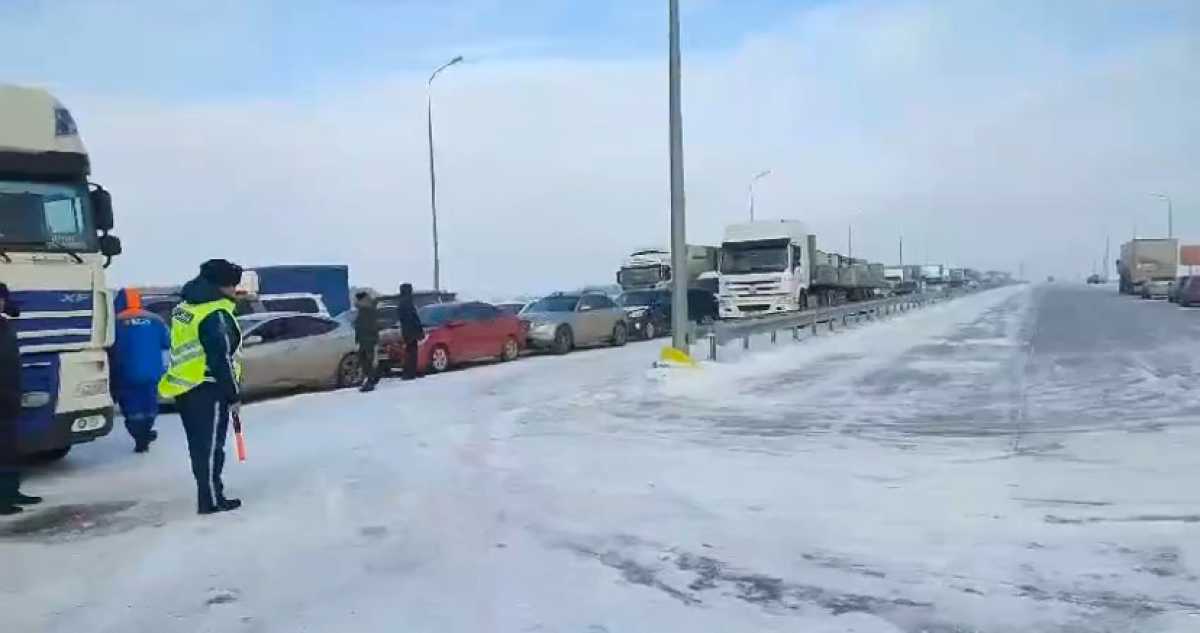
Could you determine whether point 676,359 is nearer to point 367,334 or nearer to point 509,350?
point 367,334

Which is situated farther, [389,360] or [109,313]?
[389,360]

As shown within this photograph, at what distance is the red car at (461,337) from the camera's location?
20.4 meters

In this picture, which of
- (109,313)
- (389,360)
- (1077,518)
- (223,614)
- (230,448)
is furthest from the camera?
(389,360)

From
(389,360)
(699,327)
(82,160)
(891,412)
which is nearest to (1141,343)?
(699,327)

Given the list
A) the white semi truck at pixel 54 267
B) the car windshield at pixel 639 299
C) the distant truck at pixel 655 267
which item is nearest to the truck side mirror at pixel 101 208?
the white semi truck at pixel 54 267

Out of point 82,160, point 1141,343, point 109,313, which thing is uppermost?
point 82,160

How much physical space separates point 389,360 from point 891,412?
1046 centimetres

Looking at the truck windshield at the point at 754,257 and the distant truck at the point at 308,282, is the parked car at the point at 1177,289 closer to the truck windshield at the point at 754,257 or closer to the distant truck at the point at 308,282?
the truck windshield at the point at 754,257

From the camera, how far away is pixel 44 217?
9773 mm

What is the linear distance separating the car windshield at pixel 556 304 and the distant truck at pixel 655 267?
1410 centimetres

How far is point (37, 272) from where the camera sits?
929 centimetres

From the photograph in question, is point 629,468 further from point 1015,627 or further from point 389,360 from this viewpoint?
point 389,360

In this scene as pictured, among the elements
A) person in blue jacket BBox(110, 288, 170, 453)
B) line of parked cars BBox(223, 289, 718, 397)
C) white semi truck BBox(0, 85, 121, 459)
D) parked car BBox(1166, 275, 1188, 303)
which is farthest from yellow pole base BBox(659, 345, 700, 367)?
parked car BBox(1166, 275, 1188, 303)

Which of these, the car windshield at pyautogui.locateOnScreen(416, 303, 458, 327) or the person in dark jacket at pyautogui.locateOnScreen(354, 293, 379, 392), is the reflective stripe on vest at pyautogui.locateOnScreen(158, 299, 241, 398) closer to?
the person in dark jacket at pyautogui.locateOnScreen(354, 293, 379, 392)
